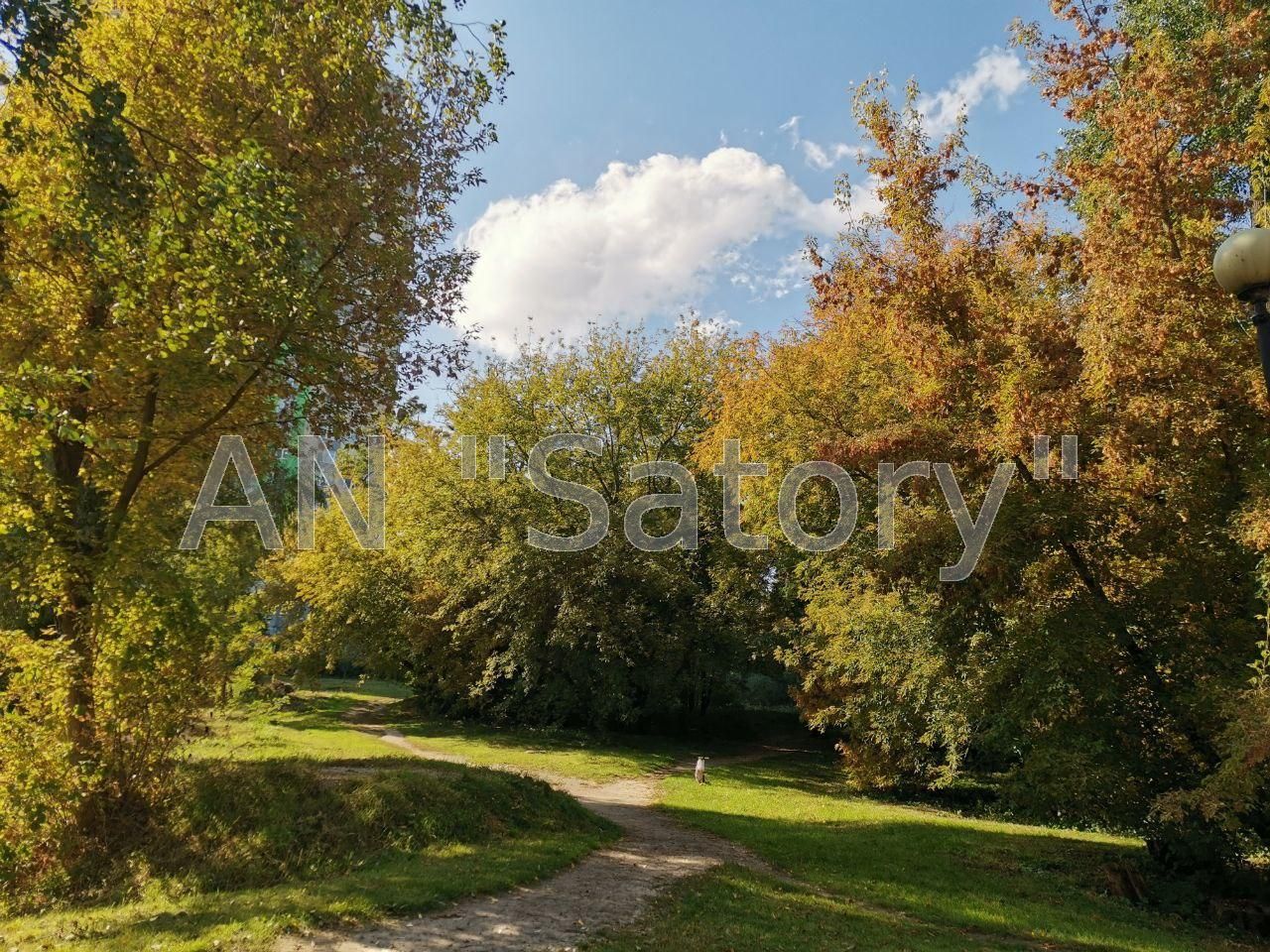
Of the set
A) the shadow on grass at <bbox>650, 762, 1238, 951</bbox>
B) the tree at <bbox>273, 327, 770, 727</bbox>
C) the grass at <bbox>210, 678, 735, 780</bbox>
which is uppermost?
the tree at <bbox>273, 327, 770, 727</bbox>

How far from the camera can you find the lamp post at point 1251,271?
15.7 feet

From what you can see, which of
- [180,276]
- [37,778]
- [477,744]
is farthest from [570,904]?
[477,744]

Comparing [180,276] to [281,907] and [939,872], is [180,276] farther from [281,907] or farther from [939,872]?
[939,872]

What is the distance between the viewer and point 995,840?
13.7m

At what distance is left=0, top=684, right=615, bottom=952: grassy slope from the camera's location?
21.8 ft

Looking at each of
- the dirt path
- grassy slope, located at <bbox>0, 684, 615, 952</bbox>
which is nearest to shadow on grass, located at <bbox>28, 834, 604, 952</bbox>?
grassy slope, located at <bbox>0, 684, 615, 952</bbox>

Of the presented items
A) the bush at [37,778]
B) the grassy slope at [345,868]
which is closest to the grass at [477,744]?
the grassy slope at [345,868]

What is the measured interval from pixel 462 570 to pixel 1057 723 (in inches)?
794

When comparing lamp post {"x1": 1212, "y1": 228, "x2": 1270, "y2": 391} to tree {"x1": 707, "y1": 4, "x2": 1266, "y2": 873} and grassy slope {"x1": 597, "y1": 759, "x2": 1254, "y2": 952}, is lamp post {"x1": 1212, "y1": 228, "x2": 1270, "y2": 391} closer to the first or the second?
tree {"x1": 707, "y1": 4, "x2": 1266, "y2": 873}

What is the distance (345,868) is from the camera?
8.91m

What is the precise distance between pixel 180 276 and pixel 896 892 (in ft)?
36.7

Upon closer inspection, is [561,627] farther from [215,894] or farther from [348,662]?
[348,662]

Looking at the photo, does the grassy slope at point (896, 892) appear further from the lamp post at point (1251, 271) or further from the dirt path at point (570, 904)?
the lamp post at point (1251, 271)

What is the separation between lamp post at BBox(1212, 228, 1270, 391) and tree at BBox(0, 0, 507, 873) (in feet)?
20.3
